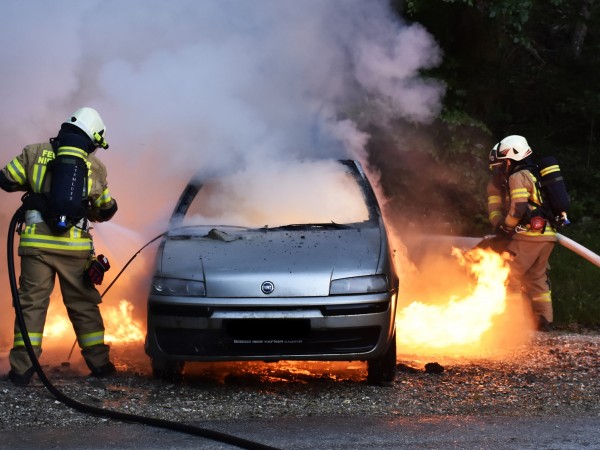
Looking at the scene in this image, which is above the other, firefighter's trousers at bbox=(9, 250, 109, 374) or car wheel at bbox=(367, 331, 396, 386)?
firefighter's trousers at bbox=(9, 250, 109, 374)

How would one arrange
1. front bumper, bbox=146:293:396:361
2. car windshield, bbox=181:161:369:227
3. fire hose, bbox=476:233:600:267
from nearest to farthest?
front bumper, bbox=146:293:396:361 → car windshield, bbox=181:161:369:227 → fire hose, bbox=476:233:600:267

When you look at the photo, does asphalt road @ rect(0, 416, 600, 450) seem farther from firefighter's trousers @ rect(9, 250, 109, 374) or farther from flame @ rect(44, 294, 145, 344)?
flame @ rect(44, 294, 145, 344)

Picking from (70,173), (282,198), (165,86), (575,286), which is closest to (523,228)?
(575,286)

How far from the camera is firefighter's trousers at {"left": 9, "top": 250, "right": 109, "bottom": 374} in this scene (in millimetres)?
6363

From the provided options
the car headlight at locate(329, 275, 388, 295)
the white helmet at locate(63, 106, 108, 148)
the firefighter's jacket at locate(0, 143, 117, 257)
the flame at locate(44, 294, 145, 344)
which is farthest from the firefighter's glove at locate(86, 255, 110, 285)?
the car headlight at locate(329, 275, 388, 295)

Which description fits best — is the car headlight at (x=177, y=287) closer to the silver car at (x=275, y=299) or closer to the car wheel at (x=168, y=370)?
the silver car at (x=275, y=299)

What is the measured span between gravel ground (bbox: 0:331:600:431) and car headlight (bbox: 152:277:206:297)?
64 cm

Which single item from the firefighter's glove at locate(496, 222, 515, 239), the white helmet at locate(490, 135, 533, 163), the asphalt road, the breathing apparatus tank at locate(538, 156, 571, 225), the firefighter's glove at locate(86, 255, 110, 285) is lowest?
the asphalt road

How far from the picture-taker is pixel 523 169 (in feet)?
28.9

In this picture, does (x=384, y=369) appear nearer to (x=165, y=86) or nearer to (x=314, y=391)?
(x=314, y=391)

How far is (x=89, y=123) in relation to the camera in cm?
655

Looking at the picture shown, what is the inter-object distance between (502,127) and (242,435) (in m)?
9.25

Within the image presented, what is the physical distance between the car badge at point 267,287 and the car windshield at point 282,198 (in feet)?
3.01

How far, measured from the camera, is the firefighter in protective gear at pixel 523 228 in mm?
8758
